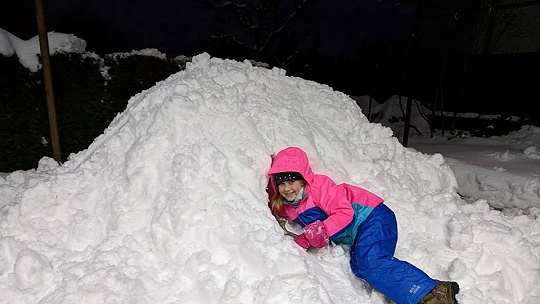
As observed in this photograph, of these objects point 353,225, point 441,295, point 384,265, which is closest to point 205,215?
point 353,225

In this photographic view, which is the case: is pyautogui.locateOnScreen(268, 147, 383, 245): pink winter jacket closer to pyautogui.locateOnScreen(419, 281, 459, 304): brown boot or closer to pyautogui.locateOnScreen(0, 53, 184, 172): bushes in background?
pyautogui.locateOnScreen(419, 281, 459, 304): brown boot

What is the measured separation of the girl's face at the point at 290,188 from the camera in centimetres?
288

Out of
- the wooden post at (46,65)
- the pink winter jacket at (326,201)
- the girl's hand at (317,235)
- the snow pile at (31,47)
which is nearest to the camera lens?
the girl's hand at (317,235)

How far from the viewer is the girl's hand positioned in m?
2.69

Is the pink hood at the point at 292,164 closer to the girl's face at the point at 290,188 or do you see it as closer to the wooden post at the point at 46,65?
Answer: the girl's face at the point at 290,188

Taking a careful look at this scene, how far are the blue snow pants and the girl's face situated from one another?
570 millimetres

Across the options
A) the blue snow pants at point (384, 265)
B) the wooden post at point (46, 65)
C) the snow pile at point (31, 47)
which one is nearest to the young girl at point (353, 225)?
the blue snow pants at point (384, 265)

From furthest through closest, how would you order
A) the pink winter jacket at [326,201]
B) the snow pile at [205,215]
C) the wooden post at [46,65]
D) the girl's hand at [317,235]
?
the wooden post at [46,65] → the pink winter jacket at [326,201] → the girl's hand at [317,235] → the snow pile at [205,215]

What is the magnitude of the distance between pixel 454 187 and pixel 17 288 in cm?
446

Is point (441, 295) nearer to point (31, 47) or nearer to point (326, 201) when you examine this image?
point (326, 201)

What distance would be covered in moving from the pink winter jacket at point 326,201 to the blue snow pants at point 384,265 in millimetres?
87

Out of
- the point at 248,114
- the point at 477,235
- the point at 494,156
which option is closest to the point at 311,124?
the point at 248,114

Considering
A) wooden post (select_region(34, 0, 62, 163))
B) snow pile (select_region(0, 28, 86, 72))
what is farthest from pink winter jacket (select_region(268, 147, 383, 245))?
snow pile (select_region(0, 28, 86, 72))

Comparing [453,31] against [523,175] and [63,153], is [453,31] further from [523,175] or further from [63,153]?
[63,153]
